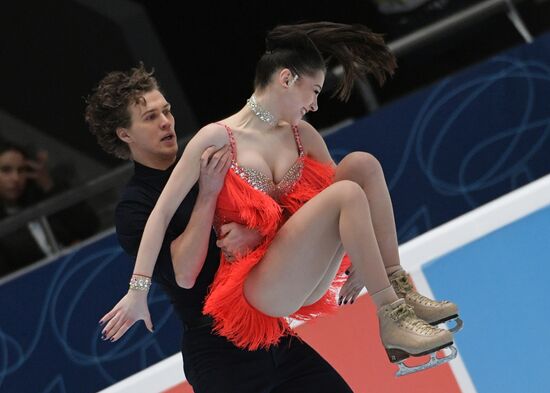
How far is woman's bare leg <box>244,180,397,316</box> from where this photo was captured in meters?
2.55

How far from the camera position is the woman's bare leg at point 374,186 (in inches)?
106

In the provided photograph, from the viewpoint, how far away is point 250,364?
274cm

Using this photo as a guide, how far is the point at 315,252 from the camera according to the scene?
263cm

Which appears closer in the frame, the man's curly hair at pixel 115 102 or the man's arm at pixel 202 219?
the man's arm at pixel 202 219

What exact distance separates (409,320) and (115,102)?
34.1 inches

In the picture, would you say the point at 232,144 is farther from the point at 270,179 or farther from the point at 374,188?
the point at 374,188

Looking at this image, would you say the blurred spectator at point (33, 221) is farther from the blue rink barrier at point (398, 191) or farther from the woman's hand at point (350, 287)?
the woman's hand at point (350, 287)

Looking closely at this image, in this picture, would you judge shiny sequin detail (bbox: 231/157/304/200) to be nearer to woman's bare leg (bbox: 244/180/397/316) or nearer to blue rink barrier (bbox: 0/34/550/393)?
woman's bare leg (bbox: 244/180/397/316)

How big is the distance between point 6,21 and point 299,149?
10.7 feet

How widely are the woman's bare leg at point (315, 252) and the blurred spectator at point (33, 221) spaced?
1606mm

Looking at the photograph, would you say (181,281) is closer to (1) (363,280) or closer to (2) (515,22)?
(1) (363,280)

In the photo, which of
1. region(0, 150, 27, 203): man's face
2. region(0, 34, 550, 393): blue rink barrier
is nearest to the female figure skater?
region(0, 34, 550, 393): blue rink barrier

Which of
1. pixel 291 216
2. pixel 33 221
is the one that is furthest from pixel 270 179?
pixel 33 221

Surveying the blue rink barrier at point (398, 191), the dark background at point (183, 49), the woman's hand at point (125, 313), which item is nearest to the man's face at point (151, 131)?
the woman's hand at point (125, 313)
